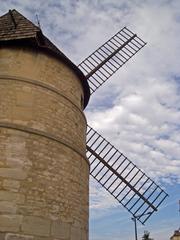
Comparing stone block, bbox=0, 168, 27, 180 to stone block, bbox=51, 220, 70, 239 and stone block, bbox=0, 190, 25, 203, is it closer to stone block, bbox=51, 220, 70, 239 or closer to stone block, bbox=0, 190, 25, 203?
stone block, bbox=0, 190, 25, 203

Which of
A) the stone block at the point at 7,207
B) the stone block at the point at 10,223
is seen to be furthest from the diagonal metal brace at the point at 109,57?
the stone block at the point at 10,223

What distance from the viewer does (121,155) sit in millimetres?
13320

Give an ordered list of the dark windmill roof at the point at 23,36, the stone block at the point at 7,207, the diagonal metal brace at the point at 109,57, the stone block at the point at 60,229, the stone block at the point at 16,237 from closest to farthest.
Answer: the stone block at the point at 16,237 → the stone block at the point at 7,207 → the stone block at the point at 60,229 → the dark windmill roof at the point at 23,36 → the diagonal metal brace at the point at 109,57

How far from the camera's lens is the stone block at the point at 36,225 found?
283 inches

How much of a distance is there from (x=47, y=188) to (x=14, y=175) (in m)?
0.86

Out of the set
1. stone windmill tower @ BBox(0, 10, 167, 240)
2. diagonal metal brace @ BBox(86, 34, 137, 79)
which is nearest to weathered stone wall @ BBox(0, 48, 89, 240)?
stone windmill tower @ BBox(0, 10, 167, 240)

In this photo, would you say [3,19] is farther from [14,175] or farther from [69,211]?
[69,211]

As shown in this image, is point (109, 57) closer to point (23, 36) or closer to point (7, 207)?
point (23, 36)

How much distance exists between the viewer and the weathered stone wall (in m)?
7.33

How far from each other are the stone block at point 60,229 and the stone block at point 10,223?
0.92 metres

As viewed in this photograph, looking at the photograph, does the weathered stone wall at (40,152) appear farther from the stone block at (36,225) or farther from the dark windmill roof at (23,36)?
the dark windmill roof at (23,36)

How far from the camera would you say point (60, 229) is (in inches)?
309

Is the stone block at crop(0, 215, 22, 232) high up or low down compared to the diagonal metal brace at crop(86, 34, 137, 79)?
down

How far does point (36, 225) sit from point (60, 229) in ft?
2.42
